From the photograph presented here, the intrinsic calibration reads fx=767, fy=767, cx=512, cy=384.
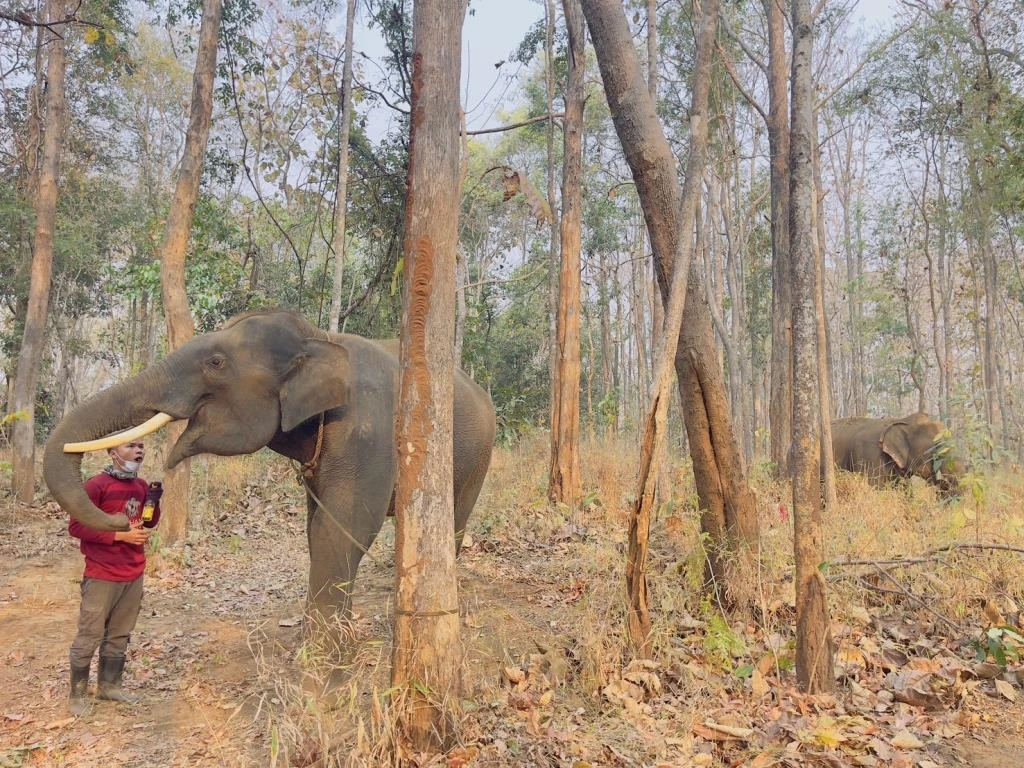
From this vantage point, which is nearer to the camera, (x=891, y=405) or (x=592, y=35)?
(x=592, y=35)

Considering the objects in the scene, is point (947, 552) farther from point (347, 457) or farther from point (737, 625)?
point (347, 457)

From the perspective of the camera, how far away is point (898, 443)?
14.6m

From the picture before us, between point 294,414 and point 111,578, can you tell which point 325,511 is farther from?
point 111,578

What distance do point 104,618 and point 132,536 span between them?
53cm

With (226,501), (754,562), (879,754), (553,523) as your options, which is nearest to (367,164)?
(226,501)

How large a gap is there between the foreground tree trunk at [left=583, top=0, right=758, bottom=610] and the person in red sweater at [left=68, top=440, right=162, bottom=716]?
3.68m

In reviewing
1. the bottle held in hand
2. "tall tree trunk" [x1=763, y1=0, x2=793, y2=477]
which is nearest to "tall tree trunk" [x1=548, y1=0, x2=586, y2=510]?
"tall tree trunk" [x1=763, y1=0, x2=793, y2=477]

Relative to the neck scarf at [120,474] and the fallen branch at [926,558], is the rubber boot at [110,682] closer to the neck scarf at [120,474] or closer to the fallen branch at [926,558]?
the neck scarf at [120,474]

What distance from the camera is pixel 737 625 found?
5141mm

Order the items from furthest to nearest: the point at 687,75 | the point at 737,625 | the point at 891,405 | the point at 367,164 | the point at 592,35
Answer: the point at 891,405
the point at 687,75
the point at 367,164
the point at 592,35
the point at 737,625

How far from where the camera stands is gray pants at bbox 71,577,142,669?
4629 millimetres

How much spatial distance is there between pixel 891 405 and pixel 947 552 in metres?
47.6

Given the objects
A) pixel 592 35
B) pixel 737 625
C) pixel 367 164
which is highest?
pixel 367 164

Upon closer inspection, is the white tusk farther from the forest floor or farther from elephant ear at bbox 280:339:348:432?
the forest floor
